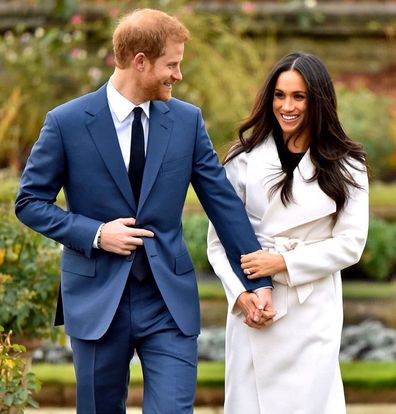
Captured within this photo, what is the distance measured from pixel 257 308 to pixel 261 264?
0.54ft

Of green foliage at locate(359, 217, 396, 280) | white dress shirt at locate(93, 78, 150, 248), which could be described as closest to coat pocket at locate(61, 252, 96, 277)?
white dress shirt at locate(93, 78, 150, 248)

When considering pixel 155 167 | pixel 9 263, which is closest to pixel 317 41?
pixel 9 263

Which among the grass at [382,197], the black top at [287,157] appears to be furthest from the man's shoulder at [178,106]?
the grass at [382,197]

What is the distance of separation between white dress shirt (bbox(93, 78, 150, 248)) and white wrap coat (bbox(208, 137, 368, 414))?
50 centimetres

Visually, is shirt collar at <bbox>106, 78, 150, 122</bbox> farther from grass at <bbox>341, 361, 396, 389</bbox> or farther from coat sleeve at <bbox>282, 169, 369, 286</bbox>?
grass at <bbox>341, 361, 396, 389</bbox>

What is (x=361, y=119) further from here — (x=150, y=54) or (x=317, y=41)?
(x=150, y=54)

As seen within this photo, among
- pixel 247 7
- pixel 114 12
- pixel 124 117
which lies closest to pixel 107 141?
pixel 124 117

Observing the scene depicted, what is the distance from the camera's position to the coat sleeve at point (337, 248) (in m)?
4.79

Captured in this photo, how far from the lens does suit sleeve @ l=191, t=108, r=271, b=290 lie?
15.6 ft

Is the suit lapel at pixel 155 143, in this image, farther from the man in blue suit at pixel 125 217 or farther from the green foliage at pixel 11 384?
the green foliage at pixel 11 384

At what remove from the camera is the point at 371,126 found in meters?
12.6

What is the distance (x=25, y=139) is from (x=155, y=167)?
8750 millimetres

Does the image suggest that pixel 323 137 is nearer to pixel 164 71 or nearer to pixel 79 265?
pixel 164 71

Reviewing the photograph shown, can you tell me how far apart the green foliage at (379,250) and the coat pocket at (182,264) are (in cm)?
520
